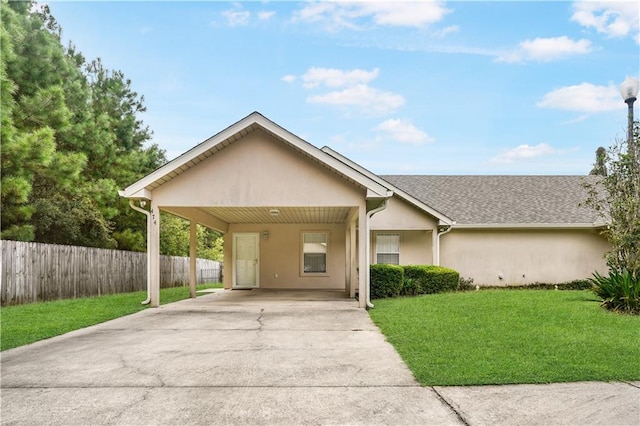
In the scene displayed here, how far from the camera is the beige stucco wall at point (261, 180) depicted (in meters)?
12.0

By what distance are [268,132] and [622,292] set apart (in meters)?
8.31

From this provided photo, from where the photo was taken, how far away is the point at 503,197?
20.4 metres

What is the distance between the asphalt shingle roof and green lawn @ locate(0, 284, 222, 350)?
11.5 metres

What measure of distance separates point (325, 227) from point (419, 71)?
→ 796 cm

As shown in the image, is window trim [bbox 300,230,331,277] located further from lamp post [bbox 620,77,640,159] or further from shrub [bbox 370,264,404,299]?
lamp post [bbox 620,77,640,159]

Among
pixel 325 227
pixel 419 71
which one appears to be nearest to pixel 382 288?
pixel 325 227

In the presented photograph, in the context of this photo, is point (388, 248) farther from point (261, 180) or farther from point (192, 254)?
point (261, 180)

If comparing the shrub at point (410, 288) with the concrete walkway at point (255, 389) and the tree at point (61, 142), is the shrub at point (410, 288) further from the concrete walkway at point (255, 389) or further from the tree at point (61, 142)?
the tree at point (61, 142)

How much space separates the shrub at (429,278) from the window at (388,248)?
2.55m

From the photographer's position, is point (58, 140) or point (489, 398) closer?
point (489, 398)

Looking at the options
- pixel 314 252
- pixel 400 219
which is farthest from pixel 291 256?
pixel 400 219

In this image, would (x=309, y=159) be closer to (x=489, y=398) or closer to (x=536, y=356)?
(x=536, y=356)

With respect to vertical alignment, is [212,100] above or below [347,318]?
above

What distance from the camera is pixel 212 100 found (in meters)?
26.3
